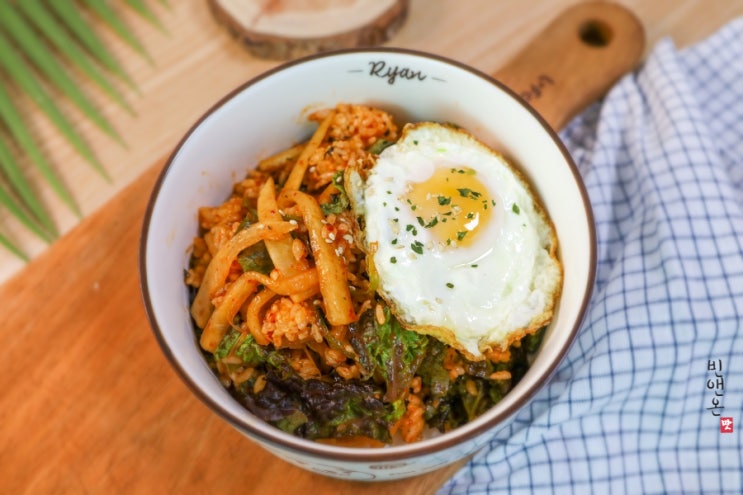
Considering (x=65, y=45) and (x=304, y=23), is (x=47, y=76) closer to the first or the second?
Answer: (x=65, y=45)

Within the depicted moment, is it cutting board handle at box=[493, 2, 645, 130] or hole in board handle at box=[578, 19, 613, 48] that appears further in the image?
hole in board handle at box=[578, 19, 613, 48]

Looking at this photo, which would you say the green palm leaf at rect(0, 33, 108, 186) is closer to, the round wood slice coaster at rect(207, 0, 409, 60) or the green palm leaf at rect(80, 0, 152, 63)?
the green palm leaf at rect(80, 0, 152, 63)

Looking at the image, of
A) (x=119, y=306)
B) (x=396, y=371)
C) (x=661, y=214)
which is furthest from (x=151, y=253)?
(x=661, y=214)

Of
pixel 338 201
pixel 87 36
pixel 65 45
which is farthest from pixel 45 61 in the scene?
pixel 338 201

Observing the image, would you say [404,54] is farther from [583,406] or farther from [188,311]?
[583,406]

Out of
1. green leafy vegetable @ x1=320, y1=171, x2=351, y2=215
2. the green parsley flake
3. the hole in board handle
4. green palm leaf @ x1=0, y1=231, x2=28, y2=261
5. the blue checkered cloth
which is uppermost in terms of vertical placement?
green palm leaf @ x1=0, y1=231, x2=28, y2=261

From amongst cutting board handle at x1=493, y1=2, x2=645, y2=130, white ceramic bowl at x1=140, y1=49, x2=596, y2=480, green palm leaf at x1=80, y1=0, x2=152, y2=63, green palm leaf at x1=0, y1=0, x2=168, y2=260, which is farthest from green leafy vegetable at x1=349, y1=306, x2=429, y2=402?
green palm leaf at x1=80, y1=0, x2=152, y2=63
